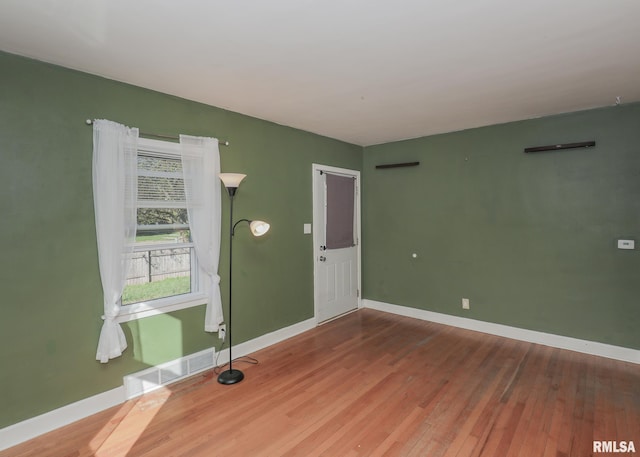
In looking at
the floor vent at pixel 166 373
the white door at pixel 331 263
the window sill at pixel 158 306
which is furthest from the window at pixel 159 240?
the white door at pixel 331 263

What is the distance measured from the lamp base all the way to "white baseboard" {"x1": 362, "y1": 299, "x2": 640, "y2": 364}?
2704 millimetres

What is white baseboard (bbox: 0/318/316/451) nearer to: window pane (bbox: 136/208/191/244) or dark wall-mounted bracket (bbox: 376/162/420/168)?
window pane (bbox: 136/208/191/244)

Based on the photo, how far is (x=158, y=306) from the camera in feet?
9.34

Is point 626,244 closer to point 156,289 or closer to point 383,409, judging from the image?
point 383,409

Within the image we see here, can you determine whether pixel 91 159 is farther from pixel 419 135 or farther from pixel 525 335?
pixel 525 335

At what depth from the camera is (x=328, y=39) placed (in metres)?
2.02

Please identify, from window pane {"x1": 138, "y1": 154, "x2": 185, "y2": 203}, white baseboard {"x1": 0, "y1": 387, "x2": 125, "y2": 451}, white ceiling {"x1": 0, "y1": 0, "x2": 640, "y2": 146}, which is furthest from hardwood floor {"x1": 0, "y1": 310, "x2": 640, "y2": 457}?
white ceiling {"x1": 0, "y1": 0, "x2": 640, "y2": 146}

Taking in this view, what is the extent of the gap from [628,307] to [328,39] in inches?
153

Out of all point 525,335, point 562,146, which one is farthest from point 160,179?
point 525,335

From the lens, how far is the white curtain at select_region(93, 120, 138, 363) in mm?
2479

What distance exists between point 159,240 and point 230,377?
1416 mm

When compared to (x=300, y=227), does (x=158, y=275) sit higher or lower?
lower

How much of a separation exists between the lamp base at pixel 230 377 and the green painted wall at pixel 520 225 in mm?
2731

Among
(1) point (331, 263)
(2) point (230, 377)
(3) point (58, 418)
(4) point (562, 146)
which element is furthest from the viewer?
(1) point (331, 263)
